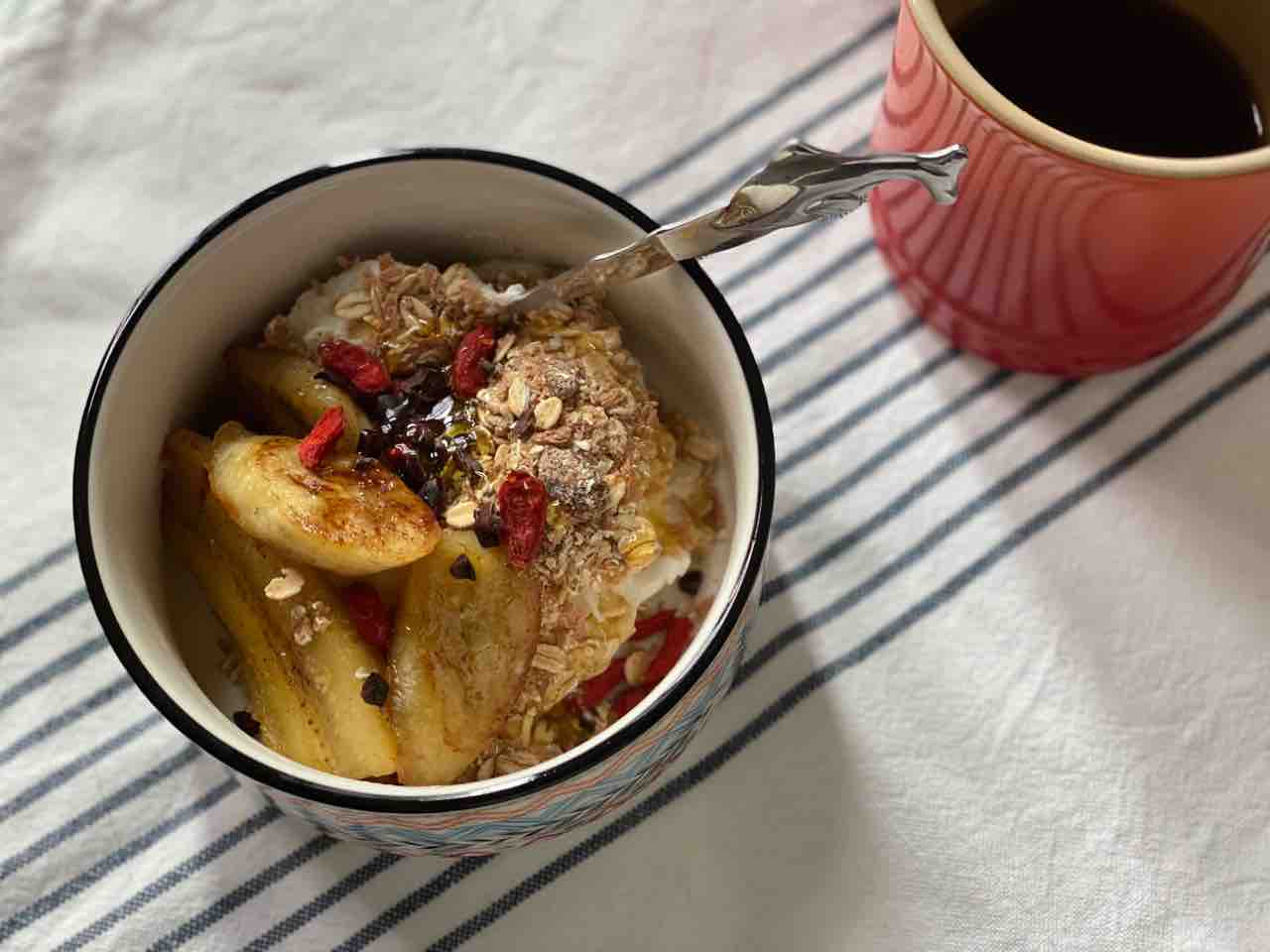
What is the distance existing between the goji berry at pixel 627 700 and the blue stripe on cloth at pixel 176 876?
1.01ft

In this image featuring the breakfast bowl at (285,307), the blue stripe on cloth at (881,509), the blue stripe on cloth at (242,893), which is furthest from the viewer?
the blue stripe on cloth at (881,509)

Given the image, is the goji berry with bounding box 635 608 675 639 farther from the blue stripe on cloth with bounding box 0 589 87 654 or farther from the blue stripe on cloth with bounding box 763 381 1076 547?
the blue stripe on cloth with bounding box 0 589 87 654

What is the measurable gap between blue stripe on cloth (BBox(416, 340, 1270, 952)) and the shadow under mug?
9cm

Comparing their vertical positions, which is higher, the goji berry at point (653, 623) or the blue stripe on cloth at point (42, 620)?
the goji berry at point (653, 623)

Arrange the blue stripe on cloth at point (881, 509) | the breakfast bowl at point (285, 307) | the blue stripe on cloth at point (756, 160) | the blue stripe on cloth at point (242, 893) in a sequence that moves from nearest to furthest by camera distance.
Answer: the breakfast bowl at point (285, 307), the blue stripe on cloth at point (242, 893), the blue stripe on cloth at point (881, 509), the blue stripe on cloth at point (756, 160)

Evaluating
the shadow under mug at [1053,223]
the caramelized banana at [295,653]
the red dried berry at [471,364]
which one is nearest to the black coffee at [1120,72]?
the shadow under mug at [1053,223]

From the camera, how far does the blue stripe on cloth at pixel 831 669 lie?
3.88ft

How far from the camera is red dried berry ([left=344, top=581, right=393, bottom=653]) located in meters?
1.00

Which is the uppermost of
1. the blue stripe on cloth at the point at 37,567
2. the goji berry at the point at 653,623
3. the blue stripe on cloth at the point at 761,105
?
the blue stripe on cloth at the point at 761,105

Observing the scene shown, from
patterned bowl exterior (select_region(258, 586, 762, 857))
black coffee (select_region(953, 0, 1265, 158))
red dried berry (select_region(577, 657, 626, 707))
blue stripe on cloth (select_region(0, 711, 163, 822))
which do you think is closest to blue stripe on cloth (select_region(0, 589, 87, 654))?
blue stripe on cloth (select_region(0, 711, 163, 822))

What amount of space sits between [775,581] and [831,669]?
93 mm

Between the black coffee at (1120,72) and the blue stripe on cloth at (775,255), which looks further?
the blue stripe on cloth at (775,255)

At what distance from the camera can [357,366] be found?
108cm

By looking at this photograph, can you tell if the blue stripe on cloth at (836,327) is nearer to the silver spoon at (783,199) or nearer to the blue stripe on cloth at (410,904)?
the silver spoon at (783,199)
